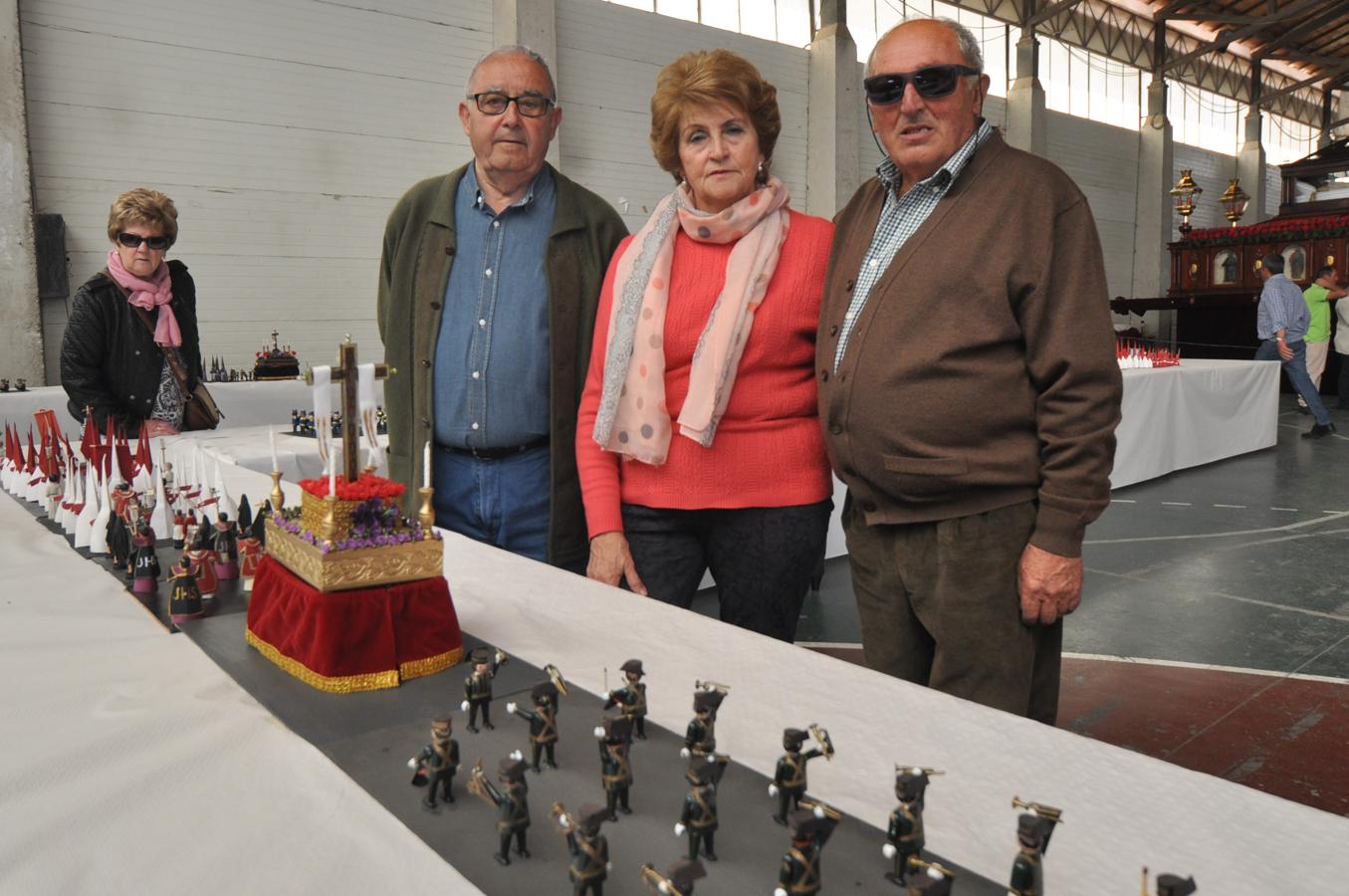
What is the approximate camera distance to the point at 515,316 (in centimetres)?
211

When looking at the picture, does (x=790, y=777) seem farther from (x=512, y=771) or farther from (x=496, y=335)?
(x=496, y=335)

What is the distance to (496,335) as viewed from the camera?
210 cm

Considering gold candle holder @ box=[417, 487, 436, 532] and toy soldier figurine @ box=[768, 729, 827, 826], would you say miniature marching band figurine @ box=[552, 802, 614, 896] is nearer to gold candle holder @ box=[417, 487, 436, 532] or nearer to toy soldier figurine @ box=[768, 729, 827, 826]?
toy soldier figurine @ box=[768, 729, 827, 826]

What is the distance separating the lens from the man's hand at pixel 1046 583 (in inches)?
62.9

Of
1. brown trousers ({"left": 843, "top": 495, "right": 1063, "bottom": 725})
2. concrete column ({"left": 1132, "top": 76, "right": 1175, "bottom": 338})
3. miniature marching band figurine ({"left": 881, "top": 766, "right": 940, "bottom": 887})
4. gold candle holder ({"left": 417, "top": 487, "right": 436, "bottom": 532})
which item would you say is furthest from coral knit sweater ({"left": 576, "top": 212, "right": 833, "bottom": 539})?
concrete column ({"left": 1132, "top": 76, "right": 1175, "bottom": 338})

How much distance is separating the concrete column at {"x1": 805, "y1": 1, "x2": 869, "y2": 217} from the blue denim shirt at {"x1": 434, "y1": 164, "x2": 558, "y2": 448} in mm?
11382

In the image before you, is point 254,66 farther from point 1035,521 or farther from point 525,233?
point 1035,521

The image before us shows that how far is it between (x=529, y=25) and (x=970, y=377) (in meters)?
9.72

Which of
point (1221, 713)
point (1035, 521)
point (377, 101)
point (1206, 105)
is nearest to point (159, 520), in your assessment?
point (1035, 521)

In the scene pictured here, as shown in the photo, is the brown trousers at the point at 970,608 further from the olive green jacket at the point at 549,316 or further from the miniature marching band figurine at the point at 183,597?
the miniature marching band figurine at the point at 183,597

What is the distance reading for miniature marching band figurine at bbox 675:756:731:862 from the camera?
2.63ft

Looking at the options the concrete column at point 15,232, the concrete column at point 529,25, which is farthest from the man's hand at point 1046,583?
the concrete column at point 529,25

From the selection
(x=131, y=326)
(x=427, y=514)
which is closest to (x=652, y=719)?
(x=427, y=514)

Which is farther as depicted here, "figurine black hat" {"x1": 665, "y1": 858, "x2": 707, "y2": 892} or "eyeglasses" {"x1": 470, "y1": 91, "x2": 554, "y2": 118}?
"eyeglasses" {"x1": 470, "y1": 91, "x2": 554, "y2": 118}
